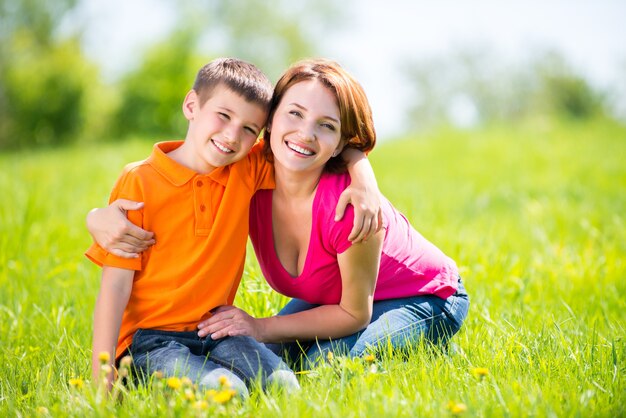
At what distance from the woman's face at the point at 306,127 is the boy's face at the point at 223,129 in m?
0.11

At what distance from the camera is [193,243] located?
257 cm

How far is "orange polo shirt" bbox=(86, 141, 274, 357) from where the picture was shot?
2531mm

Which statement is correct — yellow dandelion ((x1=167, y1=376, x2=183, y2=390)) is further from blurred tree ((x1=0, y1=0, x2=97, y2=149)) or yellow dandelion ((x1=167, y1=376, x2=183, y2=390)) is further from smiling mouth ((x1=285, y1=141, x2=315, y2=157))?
blurred tree ((x1=0, y1=0, x2=97, y2=149))

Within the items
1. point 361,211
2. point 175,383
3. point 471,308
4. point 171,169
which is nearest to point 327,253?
point 361,211

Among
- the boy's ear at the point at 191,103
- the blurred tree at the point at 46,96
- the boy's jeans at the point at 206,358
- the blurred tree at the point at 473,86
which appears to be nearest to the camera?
the boy's jeans at the point at 206,358

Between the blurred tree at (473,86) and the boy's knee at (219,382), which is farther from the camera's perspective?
the blurred tree at (473,86)

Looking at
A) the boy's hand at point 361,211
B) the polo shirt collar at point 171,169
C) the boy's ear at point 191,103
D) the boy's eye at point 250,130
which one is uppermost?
the boy's ear at point 191,103

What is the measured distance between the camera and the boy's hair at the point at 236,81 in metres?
2.60

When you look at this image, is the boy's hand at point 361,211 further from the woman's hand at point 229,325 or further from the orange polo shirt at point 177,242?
the woman's hand at point 229,325

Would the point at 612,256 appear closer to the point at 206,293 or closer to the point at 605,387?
the point at 605,387

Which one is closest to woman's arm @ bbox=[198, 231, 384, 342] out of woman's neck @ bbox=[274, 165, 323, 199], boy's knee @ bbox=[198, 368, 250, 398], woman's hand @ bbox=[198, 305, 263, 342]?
woman's hand @ bbox=[198, 305, 263, 342]

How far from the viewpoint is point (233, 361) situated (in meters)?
2.47

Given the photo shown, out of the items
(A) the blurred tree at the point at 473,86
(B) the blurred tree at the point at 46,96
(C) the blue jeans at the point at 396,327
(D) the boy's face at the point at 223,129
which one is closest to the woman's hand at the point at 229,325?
(C) the blue jeans at the point at 396,327

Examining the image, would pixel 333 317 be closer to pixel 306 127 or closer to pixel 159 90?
pixel 306 127
